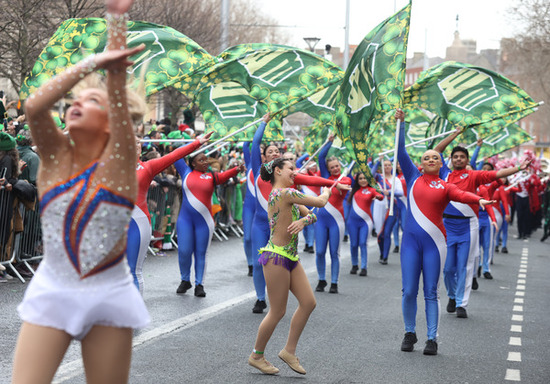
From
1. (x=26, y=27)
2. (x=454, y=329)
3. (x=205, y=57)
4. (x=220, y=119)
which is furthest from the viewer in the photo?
(x=26, y=27)

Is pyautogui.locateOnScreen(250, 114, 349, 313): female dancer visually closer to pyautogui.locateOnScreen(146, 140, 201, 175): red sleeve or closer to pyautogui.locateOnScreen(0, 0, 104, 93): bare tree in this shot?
pyautogui.locateOnScreen(146, 140, 201, 175): red sleeve

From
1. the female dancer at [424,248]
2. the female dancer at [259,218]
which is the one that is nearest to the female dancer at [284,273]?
the female dancer at [424,248]

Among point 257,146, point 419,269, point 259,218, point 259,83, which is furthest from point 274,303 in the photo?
point 259,83

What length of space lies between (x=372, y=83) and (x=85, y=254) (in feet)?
21.8

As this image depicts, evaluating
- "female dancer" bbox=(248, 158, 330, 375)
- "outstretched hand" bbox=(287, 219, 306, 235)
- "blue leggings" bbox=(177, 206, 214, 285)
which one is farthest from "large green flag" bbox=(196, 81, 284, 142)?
"outstretched hand" bbox=(287, 219, 306, 235)

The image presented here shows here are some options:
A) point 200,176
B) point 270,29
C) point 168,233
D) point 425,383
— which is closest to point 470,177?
point 200,176

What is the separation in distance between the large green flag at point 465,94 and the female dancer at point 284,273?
18.8 ft

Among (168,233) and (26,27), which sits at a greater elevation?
(26,27)

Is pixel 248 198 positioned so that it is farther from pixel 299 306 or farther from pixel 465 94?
pixel 299 306

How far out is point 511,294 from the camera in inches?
512

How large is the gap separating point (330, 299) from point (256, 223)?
1.67 m

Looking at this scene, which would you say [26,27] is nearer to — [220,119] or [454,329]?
[220,119]

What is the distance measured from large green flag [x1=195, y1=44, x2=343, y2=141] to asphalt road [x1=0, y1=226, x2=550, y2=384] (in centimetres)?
237

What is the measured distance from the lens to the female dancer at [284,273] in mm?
6863
